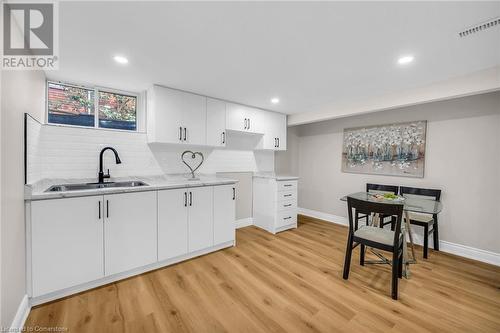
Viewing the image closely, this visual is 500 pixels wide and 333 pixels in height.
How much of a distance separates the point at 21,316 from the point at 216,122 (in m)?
2.77

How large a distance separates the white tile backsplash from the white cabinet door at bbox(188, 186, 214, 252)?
0.84m

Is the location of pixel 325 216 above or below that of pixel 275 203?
below

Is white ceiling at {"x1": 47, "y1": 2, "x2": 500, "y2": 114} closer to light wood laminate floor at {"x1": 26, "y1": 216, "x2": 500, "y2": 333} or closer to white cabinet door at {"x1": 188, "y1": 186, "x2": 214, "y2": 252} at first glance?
white cabinet door at {"x1": 188, "y1": 186, "x2": 214, "y2": 252}

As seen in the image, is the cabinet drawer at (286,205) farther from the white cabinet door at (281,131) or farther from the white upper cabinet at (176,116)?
the white upper cabinet at (176,116)

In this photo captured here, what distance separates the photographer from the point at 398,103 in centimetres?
289

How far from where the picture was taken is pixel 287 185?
12.2 ft

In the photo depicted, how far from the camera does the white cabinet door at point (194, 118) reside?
9.71 ft

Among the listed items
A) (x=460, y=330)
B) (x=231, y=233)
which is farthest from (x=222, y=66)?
(x=460, y=330)

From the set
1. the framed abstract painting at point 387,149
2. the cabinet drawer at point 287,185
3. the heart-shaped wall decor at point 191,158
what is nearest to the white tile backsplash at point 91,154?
the heart-shaped wall decor at point 191,158

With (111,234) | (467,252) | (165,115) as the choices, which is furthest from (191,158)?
(467,252)

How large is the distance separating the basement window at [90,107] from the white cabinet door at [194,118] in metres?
0.81

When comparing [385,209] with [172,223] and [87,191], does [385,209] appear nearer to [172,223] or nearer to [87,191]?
[172,223]

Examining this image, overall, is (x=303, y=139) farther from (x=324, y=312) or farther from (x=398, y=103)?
(x=324, y=312)

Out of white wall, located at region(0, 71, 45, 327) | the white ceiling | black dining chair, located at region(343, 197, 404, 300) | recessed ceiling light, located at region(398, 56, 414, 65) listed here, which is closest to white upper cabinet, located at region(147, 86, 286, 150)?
the white ceiling
